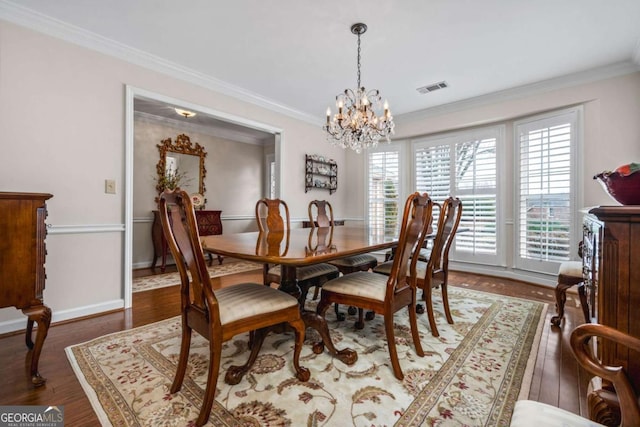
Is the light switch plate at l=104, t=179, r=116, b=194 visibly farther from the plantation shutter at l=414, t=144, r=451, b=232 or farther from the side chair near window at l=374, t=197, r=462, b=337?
the plantation shutter at l=414, t=144, r=451, b=232

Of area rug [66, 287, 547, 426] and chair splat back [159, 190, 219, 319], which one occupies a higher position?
chair splat back [159, 190, 219, 319]

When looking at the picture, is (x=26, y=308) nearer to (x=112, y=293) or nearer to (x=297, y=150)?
(x=112, y=293)

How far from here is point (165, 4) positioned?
2113 mm

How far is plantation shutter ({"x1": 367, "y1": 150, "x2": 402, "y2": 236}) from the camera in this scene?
16.2 feet

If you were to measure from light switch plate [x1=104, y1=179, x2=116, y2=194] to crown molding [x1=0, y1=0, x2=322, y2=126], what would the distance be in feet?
3.89

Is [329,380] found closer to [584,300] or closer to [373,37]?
[584,300]

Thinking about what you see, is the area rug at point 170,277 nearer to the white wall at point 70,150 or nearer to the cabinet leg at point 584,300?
the white wall at point 70,150

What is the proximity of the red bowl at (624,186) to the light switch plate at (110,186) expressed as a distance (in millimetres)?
3372

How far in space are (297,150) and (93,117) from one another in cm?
264

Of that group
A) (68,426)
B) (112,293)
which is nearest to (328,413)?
(68,426)

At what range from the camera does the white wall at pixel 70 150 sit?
2172 mm

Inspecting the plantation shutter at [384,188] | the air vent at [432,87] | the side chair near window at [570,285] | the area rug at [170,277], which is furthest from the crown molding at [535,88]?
the area rug at [170,277]

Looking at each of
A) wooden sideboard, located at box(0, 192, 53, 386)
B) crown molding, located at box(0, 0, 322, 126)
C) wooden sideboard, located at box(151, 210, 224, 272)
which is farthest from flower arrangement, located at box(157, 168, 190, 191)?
wooden sideboard, located at box(0, 192, 53, 386)

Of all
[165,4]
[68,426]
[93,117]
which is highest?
[165,4]
